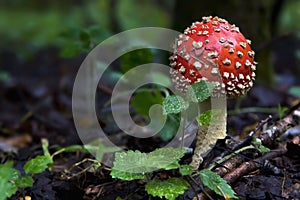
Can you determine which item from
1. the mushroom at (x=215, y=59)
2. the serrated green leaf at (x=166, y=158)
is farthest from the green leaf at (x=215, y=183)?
the mushroom at (x=215, y=59)

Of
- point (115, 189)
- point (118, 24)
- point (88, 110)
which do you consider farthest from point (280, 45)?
point (115, 189)

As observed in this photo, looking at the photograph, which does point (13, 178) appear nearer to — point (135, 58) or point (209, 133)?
point (209, 133)

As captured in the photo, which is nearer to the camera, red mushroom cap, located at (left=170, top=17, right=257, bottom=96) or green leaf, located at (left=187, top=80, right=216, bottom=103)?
green leaf, located at (left=187, top=80, right=216, bottom=103)

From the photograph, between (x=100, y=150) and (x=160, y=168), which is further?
(x=100, y=150)

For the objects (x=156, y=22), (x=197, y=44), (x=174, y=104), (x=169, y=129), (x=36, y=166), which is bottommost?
(x=36, y=166)

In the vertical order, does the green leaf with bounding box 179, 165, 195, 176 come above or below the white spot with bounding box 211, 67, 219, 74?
below

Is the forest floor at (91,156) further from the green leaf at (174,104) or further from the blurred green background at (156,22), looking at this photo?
the blurred green background at (156,22)

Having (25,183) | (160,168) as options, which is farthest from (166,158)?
(25,183)

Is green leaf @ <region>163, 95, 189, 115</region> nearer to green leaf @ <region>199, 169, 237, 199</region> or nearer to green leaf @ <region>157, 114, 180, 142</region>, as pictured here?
green leaf @ <region>199, 169, 237, 199</region>

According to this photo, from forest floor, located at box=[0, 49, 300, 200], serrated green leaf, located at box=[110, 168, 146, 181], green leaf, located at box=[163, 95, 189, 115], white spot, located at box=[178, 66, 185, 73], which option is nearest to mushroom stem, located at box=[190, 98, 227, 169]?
forest floor, located at box=[0, 49, 300, 200]
